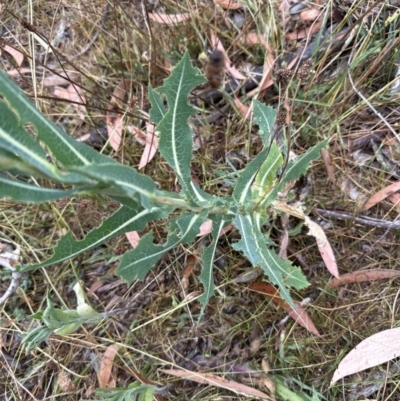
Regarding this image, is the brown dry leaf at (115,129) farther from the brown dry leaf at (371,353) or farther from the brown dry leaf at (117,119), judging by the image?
the brown dry leaf at (371,353)

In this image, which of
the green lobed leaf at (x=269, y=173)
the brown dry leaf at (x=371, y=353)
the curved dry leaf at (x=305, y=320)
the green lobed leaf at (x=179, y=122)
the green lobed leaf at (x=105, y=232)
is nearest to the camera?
the green lobed leaf at (x=105, y=232)

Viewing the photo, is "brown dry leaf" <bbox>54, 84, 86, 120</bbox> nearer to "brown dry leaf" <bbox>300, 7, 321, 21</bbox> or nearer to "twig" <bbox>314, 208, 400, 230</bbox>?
"brown dry leaf" <bbox>300, 7, 321, 21</bbox>

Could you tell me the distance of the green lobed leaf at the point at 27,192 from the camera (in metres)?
0.82

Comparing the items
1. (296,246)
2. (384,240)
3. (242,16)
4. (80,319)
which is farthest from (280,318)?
(242,16)

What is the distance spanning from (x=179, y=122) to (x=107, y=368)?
1.14 metres

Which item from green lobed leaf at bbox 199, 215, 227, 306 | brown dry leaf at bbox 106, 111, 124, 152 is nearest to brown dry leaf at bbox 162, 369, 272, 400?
green lobed leaf at bbox 199, 215, 227, 306

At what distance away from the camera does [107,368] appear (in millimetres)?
1882

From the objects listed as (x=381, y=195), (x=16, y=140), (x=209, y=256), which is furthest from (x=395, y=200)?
(x=16, y=140)

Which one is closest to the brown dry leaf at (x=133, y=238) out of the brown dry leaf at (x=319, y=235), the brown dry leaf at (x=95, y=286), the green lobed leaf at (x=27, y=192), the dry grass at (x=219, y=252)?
the dry grass at (x=219, y=252)

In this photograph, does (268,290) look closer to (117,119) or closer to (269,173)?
(269,173)

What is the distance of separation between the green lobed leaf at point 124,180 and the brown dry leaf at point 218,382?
1067 millimetres

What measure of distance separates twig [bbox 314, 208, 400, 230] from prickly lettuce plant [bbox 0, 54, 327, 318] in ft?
0.78

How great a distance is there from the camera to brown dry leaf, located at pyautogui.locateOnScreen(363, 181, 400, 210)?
5.68ft

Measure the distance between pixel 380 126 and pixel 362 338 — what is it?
768mm
